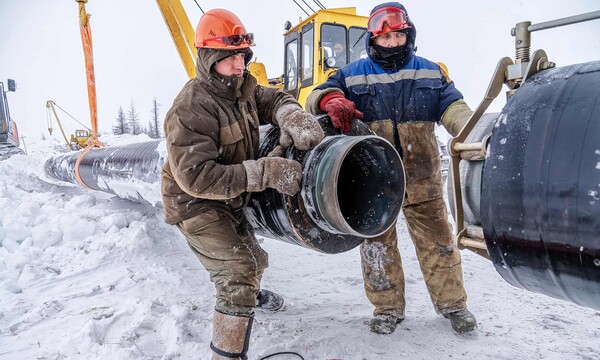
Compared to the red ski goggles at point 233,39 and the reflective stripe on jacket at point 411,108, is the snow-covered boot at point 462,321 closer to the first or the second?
the reflective stripe on jacket at point 411,108

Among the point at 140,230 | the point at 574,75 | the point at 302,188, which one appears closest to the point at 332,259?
the point at 140,230

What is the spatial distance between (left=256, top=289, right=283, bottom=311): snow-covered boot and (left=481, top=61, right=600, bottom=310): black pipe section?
Result: 6.57 ft

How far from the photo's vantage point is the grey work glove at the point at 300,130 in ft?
6.77

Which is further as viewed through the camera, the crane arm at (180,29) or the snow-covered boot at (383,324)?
the crane arm at (180,29)

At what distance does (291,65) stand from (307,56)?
2.03 feet

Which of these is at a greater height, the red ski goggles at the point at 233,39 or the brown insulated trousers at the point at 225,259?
the red ski goggles at the point at 233,39

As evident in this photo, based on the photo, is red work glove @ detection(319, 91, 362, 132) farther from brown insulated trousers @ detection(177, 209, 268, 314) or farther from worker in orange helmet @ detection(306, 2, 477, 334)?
brown insulated trousers @ detection(177, 209, 268, 314)

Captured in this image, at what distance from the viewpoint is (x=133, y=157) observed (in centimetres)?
451

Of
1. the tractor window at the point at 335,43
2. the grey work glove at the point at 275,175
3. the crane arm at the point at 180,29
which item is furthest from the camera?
the crane arm at the point at 180,29

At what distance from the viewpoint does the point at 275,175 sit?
1952 millimetres

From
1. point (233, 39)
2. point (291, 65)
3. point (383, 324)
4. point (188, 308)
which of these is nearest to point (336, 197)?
point (233, 39)

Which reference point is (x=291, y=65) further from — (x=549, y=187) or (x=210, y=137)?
(x=549, y=187)

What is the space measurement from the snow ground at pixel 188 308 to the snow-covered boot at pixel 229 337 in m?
0.24

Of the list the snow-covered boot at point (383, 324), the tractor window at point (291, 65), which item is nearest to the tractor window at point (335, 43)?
the tractor window at point (291, 65)
